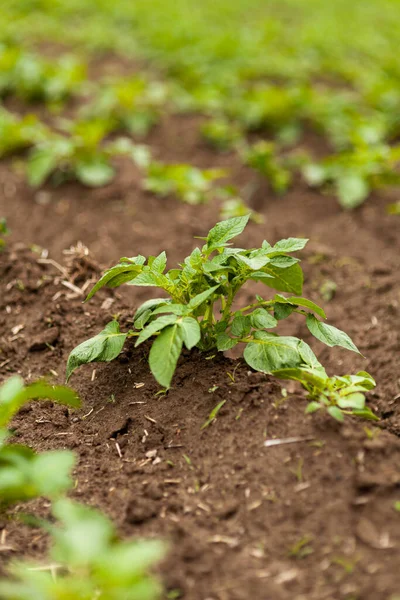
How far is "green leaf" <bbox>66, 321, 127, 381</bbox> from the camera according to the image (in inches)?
87.0

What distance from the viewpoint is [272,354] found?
7.03 feet

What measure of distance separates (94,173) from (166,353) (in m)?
2.80

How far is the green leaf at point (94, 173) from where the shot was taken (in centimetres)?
447

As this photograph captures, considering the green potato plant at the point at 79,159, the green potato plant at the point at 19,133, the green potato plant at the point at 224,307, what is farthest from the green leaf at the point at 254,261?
the green potato plant at the point at 19,133

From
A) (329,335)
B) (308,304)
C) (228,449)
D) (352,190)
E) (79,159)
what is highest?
(308,304)

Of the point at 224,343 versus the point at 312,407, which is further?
the point at 224,343

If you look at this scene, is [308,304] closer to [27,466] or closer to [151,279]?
[151,279]

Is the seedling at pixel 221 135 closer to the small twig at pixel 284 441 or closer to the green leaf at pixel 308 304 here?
the green leaf at pixel 308 304

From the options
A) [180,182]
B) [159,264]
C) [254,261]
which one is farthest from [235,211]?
[254,261]

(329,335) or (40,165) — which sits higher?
(329,335)

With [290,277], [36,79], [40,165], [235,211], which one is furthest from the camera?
[36,79]

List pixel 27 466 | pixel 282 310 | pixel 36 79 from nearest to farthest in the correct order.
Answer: pixel 27 466 → pixel 282 310 → pixel 36 79

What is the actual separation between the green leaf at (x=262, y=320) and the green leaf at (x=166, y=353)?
1.04ft

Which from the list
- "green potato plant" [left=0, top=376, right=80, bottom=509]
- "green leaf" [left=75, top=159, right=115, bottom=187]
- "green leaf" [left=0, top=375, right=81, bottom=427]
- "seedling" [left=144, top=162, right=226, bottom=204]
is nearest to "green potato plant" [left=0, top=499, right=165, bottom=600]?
"green potato plant" [left=0, top=376, right=80, bottom=509]
